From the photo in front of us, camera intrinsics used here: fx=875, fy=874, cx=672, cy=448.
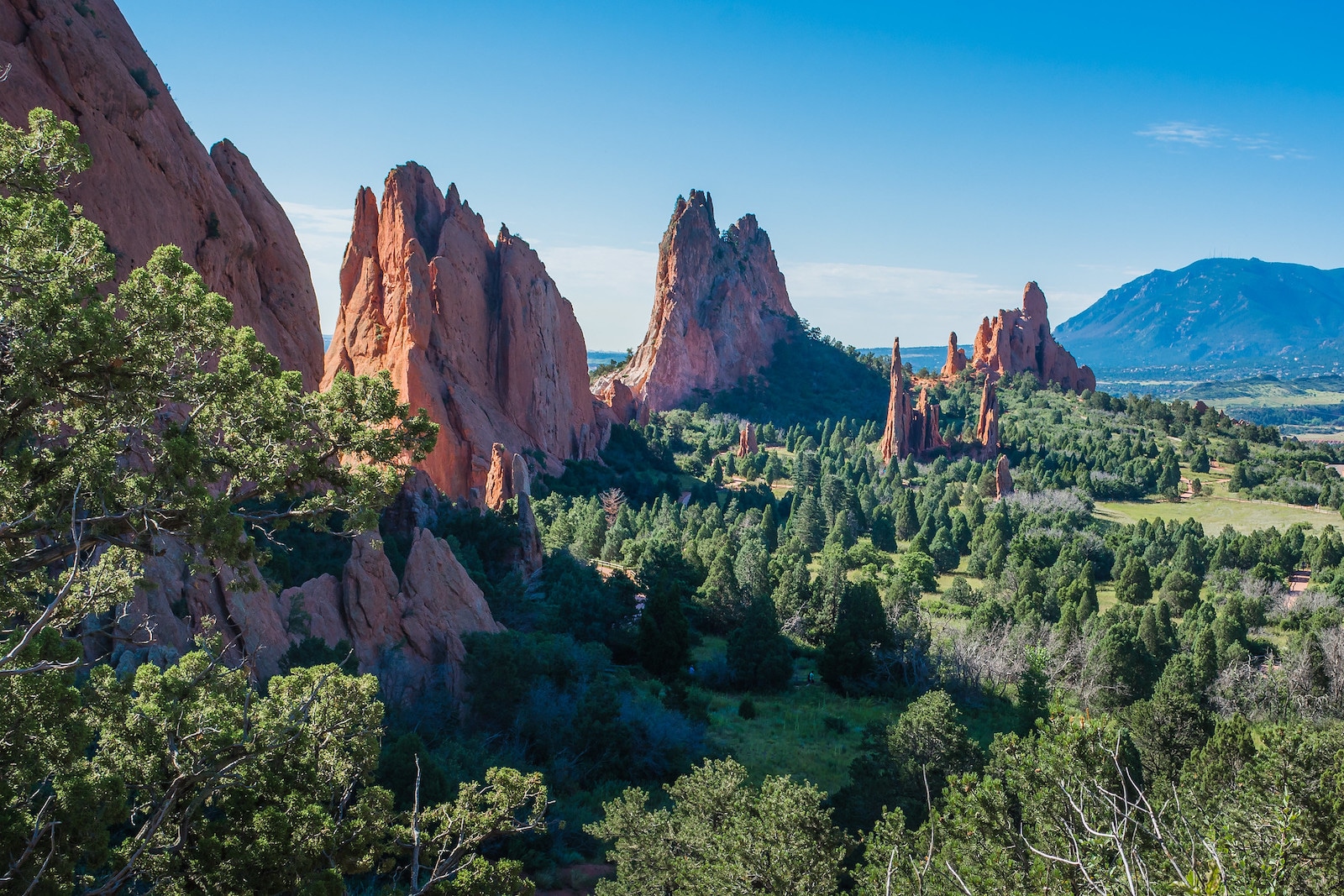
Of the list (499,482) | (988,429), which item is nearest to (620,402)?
(499,482)

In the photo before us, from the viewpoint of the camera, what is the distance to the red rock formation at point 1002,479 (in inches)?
3078

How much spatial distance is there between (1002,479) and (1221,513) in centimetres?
1714

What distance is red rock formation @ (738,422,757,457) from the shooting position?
9221 centimetres

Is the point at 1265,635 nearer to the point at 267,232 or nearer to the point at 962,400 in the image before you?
the point at 267,232

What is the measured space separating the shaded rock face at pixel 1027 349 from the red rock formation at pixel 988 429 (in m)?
28.0

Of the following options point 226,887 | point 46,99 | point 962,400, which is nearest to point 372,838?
point 226,887

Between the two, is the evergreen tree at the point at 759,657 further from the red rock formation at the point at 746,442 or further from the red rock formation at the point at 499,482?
the red rock formation at the point at 746,442

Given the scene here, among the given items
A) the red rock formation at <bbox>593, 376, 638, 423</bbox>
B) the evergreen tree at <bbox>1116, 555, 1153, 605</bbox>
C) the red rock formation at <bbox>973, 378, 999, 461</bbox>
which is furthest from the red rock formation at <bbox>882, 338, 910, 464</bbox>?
the evergreen tree at <bbox>1116, 555, 1153, 605</bbox>

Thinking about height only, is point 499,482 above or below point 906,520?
above

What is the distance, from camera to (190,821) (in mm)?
8398

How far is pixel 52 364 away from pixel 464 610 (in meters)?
17.9

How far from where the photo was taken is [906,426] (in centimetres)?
9494

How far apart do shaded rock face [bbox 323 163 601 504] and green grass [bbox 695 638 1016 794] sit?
22007mm

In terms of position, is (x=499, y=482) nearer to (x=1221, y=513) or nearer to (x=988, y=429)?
(x=1221, y=513)
